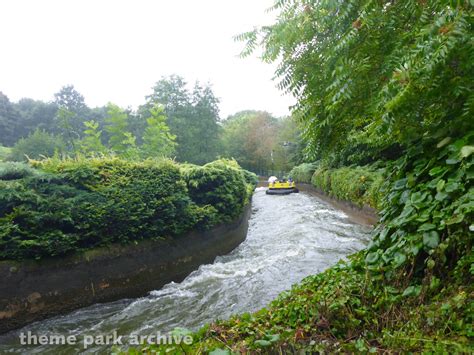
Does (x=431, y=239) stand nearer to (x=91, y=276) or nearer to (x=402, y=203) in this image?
(x=402, y=203)

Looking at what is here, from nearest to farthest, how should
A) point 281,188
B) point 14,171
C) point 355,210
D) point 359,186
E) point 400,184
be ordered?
1. point 400,184
2. point 14,171
3. point 355,210
4. point 359,186
5. point 281,188

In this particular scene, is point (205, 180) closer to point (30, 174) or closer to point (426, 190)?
point (30, 174)

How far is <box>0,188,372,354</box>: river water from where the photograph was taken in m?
4.41

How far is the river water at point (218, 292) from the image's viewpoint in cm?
441

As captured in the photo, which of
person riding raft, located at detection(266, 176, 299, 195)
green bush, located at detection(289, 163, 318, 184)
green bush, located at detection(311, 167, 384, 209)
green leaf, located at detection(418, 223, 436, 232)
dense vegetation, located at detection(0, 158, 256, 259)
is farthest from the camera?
green bush, located at detection(289, 163, 318, 184)

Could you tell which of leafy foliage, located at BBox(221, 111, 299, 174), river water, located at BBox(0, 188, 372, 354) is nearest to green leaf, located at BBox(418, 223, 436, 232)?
river water, located at BBox(0, 188, 372, 354)

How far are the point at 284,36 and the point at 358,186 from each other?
10.5 metres

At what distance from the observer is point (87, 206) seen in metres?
5.33

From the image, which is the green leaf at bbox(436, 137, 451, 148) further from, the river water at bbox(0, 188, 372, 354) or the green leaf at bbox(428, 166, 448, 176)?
the river water at bbox(0, 188, 372, 354)

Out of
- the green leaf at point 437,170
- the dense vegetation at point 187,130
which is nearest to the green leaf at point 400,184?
the green leaf at point 437,170

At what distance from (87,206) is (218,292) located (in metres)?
3.03

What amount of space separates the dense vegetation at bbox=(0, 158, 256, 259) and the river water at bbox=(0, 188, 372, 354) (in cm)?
119

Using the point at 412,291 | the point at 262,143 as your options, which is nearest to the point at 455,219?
the point at 412,291

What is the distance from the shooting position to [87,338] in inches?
166
